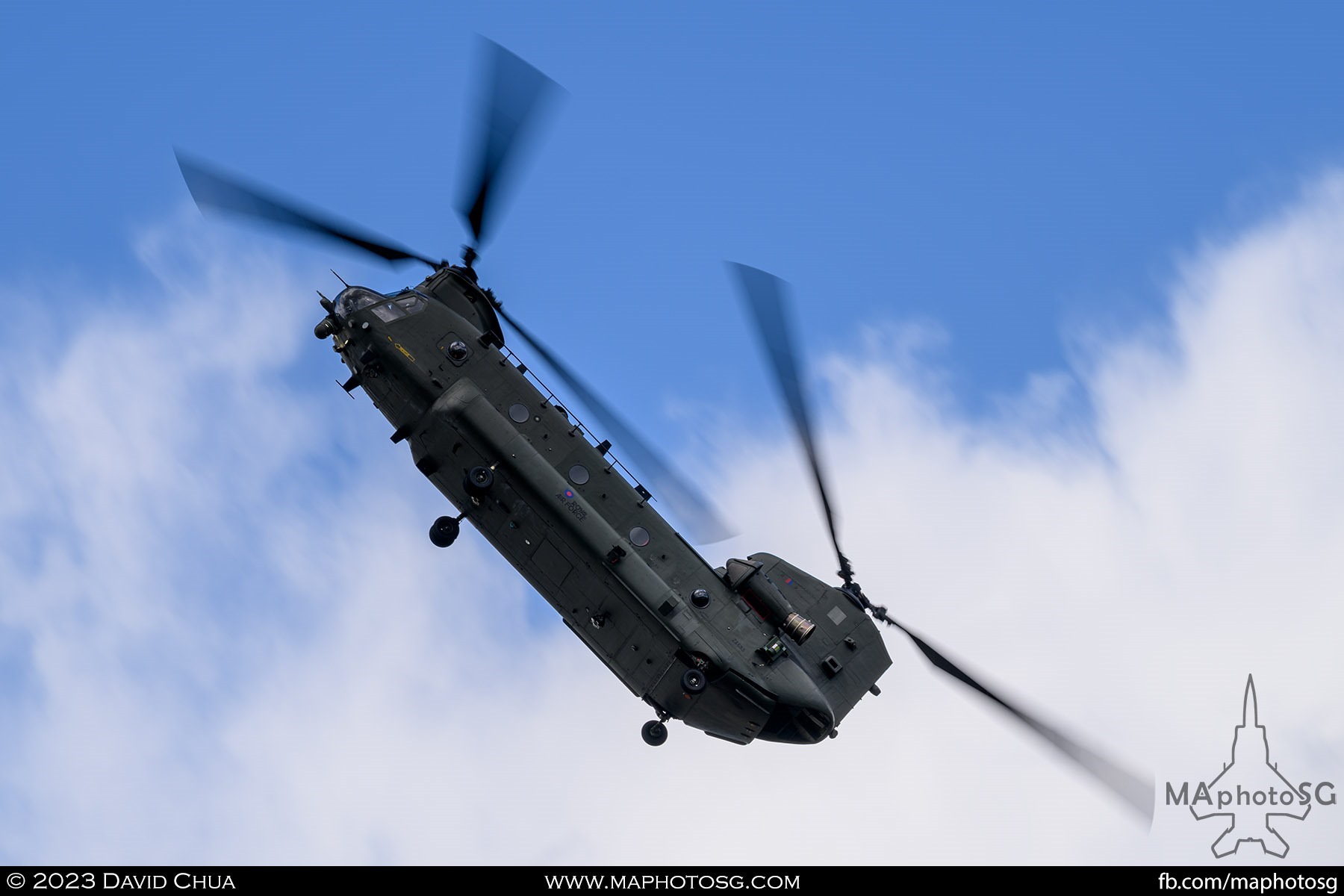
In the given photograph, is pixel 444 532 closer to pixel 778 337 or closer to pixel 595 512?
pixel 595 512

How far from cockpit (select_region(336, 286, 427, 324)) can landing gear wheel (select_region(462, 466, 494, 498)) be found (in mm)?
5583

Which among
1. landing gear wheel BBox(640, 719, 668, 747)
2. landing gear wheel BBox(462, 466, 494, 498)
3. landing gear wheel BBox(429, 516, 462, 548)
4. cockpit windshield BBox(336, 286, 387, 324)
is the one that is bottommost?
landing gear wheel BBox(640, 719, 668, 747)

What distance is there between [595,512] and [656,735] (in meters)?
7.05

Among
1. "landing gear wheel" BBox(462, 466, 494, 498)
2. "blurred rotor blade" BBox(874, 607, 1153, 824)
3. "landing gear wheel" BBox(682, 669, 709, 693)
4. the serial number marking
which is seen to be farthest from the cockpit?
"blurred rotor blade" BBox(874, 607, 1153, 824)

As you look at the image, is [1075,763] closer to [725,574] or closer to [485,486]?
[725,574]

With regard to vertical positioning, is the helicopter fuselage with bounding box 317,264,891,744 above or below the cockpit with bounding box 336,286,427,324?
below

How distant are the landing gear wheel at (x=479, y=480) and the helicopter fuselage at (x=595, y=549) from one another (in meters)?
0.05

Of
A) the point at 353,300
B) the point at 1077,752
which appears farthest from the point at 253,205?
the point at 1077,752

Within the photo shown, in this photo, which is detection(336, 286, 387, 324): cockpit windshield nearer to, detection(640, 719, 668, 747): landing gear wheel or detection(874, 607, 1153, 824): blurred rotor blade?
detection(640, 719, 668, 747): landing gear wheel

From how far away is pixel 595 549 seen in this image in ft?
128

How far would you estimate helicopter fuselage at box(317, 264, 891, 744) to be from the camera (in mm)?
39125
